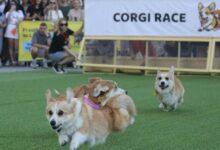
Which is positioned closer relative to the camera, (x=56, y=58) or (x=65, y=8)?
(x=56, y=58)

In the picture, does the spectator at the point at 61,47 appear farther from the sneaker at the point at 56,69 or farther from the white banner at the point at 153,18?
the white banner at the point at 153,18

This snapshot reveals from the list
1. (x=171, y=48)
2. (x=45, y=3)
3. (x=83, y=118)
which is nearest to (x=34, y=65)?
(x=45, y=3)

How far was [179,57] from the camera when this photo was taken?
16.8 m

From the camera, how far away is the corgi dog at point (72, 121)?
5809 mm

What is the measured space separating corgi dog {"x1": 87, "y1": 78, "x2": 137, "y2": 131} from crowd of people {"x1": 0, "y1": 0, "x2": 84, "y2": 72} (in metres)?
10.9

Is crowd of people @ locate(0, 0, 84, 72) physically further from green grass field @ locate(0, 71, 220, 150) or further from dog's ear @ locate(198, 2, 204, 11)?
green grass field @ locate(0, 71, 220, 150)

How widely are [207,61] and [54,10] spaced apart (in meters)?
7.15

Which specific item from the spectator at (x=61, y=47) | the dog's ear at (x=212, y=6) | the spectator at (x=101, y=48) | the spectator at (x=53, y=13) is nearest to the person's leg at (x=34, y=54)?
the spectator at (x=61, y=47)

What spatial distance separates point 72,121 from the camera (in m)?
5.86

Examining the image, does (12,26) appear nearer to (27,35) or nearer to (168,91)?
(27,35)

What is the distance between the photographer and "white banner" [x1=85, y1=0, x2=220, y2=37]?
54.4 feet

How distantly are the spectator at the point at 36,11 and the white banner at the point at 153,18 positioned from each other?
12.7ft

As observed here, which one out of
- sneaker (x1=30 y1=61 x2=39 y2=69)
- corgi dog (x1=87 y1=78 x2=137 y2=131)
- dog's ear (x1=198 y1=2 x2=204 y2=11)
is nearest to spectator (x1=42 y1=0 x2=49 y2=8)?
sneaker (x1=30 y1=61 x2=39 y2=69)

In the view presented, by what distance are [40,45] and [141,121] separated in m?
11.6
